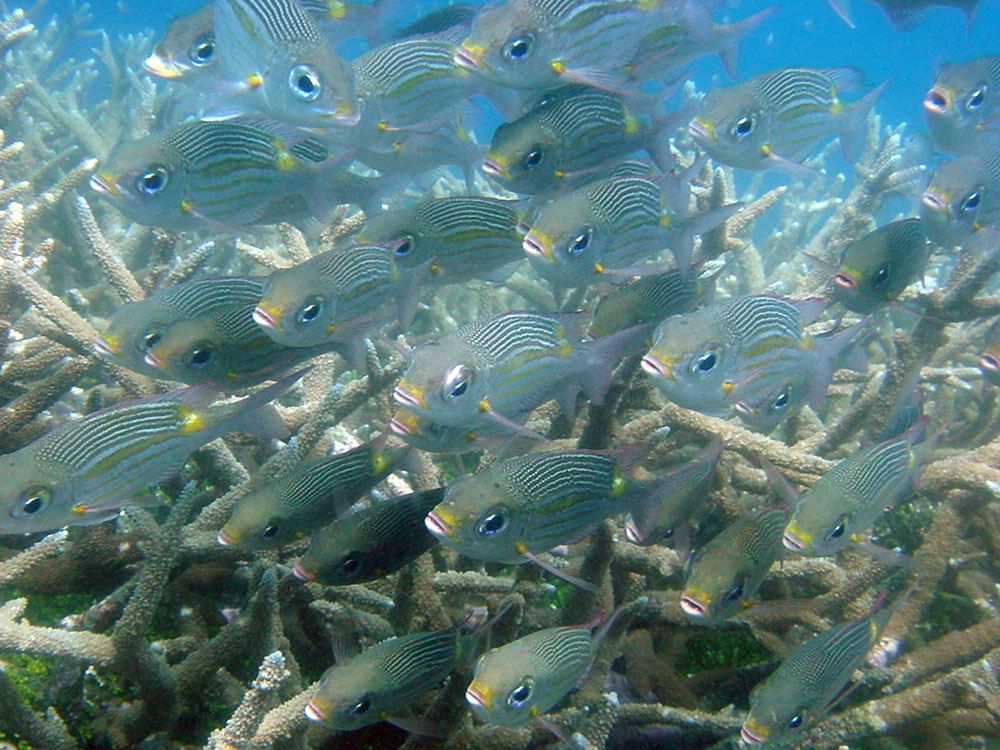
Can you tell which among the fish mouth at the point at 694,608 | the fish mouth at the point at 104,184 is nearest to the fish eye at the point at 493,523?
the fish mouth at the point at 694,608

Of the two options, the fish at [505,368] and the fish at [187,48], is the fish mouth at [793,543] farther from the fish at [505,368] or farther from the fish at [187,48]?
the fish at [187,48]

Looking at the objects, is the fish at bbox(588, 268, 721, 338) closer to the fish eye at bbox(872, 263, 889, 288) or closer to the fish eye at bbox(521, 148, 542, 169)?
the fish eye at bbox(521, 148, 542, 169)

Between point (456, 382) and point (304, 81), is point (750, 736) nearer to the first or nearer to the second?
point (456, 382)

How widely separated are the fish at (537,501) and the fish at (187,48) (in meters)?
2.28

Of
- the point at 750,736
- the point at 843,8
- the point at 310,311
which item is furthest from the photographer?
the point at 843,8

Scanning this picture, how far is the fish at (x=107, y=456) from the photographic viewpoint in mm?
1909

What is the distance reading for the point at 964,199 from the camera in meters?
3.08

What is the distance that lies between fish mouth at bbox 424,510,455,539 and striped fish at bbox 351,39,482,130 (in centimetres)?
170

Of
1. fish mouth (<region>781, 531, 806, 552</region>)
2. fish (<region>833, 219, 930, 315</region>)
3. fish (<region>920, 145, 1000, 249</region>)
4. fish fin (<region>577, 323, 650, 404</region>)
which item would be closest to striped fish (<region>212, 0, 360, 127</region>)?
fish fin (<region>577, 323, 650, 404</region>)

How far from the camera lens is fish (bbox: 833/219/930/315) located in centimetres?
285

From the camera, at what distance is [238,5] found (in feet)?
7.32

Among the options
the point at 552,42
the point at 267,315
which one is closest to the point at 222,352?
the point at 267,315

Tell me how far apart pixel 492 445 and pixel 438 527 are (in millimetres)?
439

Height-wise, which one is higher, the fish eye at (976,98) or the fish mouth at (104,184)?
the fish mouth at (104,184)
